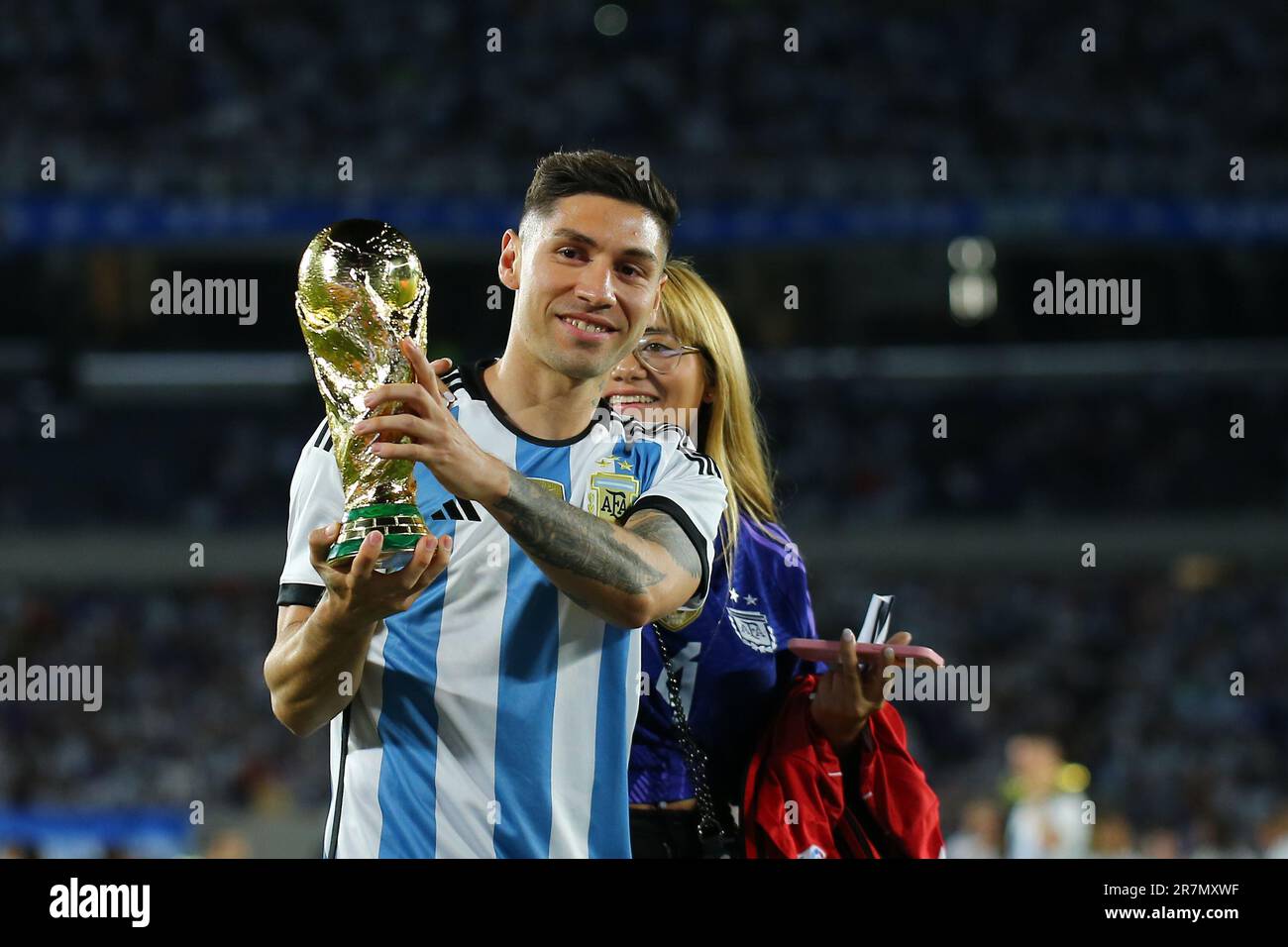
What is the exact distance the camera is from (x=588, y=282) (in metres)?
2.02

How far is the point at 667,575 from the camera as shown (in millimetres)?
1934

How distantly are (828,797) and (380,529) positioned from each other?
140 centimetres

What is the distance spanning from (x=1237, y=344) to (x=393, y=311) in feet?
51.4

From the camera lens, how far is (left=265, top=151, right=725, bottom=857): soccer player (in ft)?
6.48

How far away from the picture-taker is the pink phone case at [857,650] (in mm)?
2594

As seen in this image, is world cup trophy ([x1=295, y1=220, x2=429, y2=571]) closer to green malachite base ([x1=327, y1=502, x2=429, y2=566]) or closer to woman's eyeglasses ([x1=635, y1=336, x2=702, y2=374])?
green malachite base ([x1=327, y1=502, x2=429, y2=566])

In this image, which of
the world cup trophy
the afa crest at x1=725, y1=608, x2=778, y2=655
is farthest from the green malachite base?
the afa crest at x1=725, y1=608, x2=778, y2=655

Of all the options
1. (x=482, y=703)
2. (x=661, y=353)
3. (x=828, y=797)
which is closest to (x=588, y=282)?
(x=482, y=703)

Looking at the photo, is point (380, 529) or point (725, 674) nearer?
point (380, 529)

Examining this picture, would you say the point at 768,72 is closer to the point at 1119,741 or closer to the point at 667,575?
the point at 1119,741

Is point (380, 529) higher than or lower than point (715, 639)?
higher

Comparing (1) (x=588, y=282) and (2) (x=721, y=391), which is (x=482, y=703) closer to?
(1) (x=588, y=282)
